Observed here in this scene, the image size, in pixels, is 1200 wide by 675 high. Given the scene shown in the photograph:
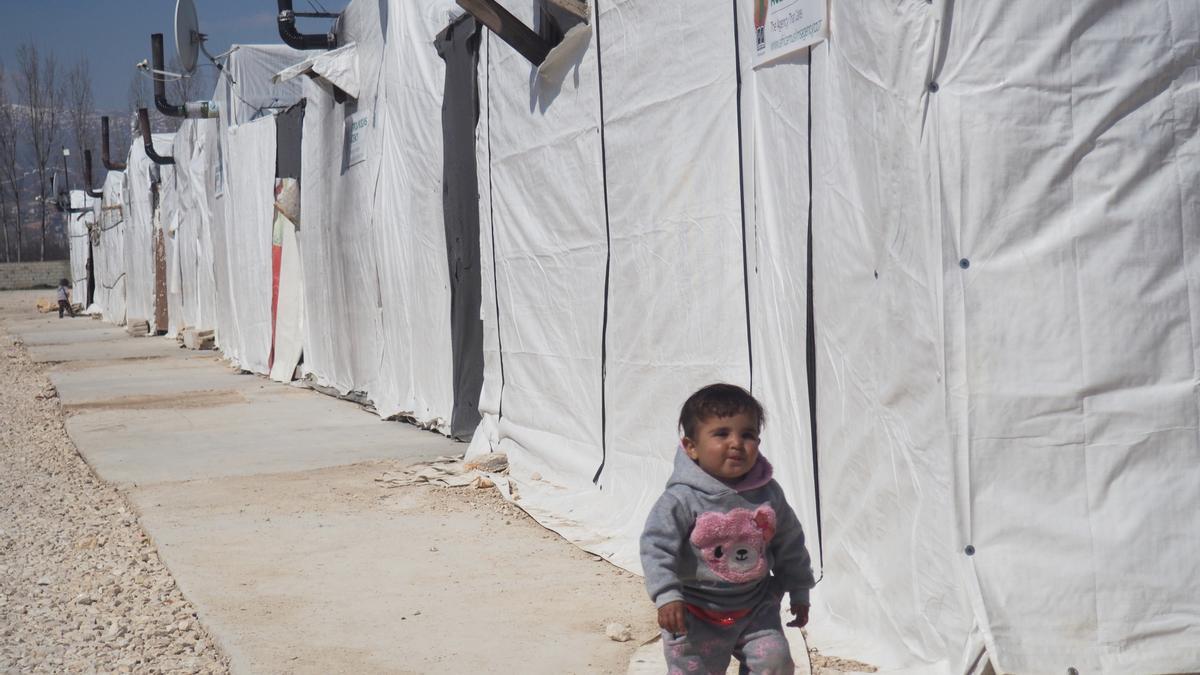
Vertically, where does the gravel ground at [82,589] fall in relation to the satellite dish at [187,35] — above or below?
below

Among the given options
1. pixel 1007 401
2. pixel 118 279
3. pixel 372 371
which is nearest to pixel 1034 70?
pixel 1007 401

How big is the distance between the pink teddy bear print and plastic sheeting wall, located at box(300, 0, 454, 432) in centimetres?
612

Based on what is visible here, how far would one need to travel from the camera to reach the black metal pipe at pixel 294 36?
12009mm

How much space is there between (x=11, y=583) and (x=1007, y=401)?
13.2ft

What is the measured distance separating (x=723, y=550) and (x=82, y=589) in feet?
10.5

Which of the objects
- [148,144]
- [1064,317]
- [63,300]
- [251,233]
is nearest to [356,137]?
[251,233]

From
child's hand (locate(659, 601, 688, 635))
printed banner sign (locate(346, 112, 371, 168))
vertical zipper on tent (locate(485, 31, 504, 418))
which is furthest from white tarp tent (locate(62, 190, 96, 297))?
child's hand (locate(659, 601, 688, 635))

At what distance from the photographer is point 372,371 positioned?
1105 cm

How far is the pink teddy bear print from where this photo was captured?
2994mm

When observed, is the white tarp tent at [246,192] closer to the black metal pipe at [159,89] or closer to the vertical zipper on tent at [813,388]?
the black metal pipe at [159,89]

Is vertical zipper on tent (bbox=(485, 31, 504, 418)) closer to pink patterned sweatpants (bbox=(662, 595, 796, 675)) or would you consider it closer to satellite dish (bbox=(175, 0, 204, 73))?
pink patterned sweatpants (bbox=(662, 595, 796, 675))

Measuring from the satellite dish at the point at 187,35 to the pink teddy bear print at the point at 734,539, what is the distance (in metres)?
13.6

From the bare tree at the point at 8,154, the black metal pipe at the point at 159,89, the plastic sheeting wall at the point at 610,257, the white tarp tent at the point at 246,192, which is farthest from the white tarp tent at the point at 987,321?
the bare tree at the point at 8,154

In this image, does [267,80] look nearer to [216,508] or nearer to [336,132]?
[336,132]
